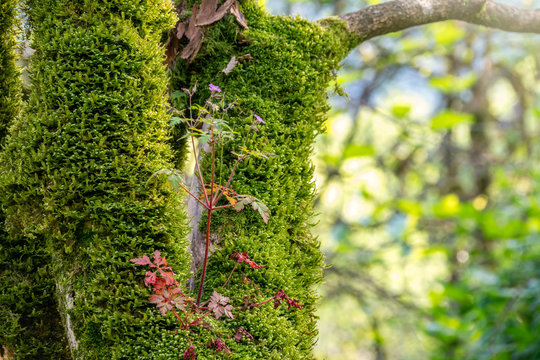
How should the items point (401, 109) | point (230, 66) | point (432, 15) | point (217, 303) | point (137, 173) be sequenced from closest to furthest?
point (217, 303), point (137, 173), point (230, 66), point (432, 15), point (401, 109)

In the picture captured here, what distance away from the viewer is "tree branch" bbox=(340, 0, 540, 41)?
2.76m

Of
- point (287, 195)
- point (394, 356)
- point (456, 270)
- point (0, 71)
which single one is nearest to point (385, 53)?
point (456, 270)

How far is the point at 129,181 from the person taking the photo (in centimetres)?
171

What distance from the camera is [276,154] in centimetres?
216

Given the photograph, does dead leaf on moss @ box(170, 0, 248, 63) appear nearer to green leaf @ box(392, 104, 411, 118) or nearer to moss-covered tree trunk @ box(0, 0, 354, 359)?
moss-covered tree trunk @ box(0, 0, 354, 359)

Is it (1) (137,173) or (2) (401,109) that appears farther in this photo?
(2) (401,109)

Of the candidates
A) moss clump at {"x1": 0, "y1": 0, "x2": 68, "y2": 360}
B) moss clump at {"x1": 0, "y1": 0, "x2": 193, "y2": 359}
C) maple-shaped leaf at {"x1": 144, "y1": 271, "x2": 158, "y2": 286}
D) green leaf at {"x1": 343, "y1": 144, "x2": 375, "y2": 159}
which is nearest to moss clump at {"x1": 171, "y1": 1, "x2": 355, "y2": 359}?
moss clump at {"x1": 0, "y1": 0, "x2": 193, "y2": 359}

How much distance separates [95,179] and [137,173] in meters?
0.16

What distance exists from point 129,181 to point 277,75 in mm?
1018

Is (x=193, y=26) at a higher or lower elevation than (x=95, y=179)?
higher

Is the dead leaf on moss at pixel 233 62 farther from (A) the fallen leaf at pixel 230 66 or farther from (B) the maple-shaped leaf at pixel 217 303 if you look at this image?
(B) the maple-shaped leaf at pixel 217 303

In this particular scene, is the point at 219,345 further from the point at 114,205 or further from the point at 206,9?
the point at 206,9

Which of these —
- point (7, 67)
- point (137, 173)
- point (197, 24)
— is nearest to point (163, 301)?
point (137, 173)

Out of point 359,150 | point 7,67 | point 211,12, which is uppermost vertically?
point 211,12
